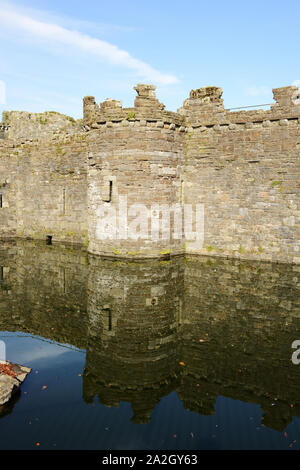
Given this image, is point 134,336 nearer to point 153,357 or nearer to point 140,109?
point 153,357

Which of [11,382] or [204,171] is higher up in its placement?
[204,171]

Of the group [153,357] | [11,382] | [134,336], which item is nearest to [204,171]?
[134,336]

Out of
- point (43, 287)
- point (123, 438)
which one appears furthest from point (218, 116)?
point (123, 438)

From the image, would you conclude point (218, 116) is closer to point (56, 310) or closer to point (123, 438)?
point (56, 310)

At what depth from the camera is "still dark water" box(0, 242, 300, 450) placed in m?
4.51

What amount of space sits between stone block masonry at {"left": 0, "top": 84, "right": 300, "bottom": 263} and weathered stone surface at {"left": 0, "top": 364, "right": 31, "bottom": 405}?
7.87 m

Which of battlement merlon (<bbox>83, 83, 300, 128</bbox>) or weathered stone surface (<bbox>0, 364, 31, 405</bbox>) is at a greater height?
battlement merlon (<bbox>83, 83, 300, 128</bbox>)

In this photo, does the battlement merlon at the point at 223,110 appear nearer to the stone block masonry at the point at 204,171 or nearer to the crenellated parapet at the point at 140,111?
the stone block masonry at the point at 204,171

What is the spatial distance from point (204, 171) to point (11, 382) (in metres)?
11.1

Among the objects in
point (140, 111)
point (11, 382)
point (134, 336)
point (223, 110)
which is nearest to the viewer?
point (11, 382)

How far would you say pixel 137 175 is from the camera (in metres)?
13.6

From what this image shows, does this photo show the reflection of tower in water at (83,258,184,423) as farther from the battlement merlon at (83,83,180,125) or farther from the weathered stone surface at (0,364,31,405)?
the battlement merlon at (83,83,180,125)

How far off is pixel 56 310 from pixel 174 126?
27.3 ft

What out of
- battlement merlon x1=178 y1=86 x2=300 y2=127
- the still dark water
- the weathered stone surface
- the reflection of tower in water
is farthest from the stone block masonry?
the weathered stone surface
